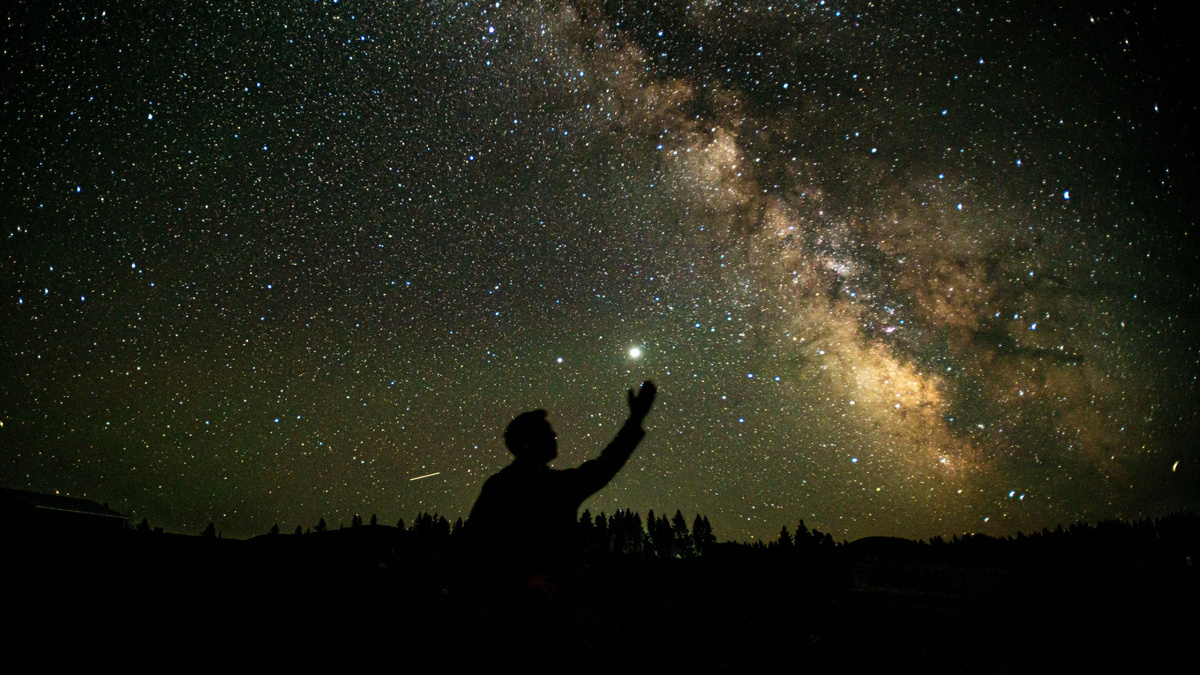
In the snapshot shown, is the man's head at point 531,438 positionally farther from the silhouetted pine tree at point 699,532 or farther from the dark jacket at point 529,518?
the silhouetted pine tree at point 699,532

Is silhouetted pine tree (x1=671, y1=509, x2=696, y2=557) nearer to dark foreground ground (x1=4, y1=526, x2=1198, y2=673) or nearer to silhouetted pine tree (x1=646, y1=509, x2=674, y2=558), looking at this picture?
silhouetted pine tree (x1=646, y1=509, x2=674, y2=558)

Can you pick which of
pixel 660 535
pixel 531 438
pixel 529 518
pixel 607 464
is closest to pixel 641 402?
pixel 607 464

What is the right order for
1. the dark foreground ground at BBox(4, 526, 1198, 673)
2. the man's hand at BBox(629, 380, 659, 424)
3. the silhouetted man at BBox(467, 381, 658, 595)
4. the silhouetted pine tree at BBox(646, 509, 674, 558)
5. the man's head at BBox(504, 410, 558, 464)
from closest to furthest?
the silhouetted man at BBox(467, 381, 658, 595) < the man's head at BBox(504, 410, 558, 464) < the man's hand at BBox(629, 380, 659, 424) < the dark foreground ground at BBox(4, 526, 1198, 673) < the silhouetted pine tree at BBox(646, 509, 674, 558)

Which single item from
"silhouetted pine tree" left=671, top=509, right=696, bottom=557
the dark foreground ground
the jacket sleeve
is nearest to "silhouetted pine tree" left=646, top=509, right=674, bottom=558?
"silhouetted pine tree" left=671, top=509, right=696, bottom=557

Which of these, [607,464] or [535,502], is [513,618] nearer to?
[535,502]

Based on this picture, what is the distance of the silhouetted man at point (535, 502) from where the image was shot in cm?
254

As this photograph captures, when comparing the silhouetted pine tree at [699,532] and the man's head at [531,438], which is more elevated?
the man's head at [531,438]

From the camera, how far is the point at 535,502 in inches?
106

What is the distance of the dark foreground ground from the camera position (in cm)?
543

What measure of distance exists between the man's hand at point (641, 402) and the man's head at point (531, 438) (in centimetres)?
49

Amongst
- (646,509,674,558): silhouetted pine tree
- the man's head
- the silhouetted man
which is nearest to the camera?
the silhouetted man

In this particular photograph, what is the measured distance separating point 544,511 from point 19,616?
6.56 meters

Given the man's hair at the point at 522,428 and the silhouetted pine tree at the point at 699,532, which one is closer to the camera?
the man's hair at the point at 522,428

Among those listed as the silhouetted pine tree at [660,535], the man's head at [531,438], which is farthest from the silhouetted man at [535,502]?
the silhouetted pine tree at [660,535]
